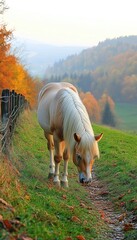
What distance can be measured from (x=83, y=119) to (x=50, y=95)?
2.52 metres

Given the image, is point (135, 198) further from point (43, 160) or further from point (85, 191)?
point (43, 160)

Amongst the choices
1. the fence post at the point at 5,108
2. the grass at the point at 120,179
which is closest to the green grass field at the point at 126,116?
the grass at the point at 120,179

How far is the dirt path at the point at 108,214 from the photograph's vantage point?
20.0ft

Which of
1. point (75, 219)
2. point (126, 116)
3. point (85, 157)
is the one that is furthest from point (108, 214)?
point (126, 116)

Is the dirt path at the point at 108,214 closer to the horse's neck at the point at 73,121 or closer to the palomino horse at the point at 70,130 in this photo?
the palomino horse at the point at 70,130

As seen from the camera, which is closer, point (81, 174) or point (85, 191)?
point (81, 174)

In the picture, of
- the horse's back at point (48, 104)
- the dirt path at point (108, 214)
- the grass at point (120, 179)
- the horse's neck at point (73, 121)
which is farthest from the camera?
the horse's back at point (48, 104)

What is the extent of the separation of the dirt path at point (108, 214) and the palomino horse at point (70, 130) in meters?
0.85

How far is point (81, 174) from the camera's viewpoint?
22.7 ft

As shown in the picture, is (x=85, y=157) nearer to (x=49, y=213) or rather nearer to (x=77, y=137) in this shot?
(x=77, y=137)

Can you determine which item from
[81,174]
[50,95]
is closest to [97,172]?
[50,95]

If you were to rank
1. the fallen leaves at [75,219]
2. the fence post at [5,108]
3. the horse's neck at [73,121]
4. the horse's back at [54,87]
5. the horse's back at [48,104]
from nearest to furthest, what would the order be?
the fallen leaves at [75,219]
the horse's neck at [73,121]
the fence post at [5,108]
the horse's back at [48,104]
the horse's back at [54,87]

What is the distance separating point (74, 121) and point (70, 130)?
0.69ft

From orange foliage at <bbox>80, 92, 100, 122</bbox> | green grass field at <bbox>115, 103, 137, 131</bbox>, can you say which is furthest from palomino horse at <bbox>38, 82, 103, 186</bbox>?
orange foliage at <bbox>80, 92, 100, 122</bbox>
